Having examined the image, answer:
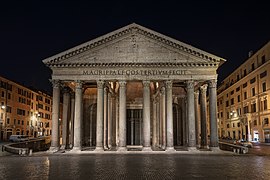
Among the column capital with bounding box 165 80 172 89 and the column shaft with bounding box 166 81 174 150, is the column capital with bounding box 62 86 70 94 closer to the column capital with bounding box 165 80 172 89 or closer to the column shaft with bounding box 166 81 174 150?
the column capital with bounding box 165 80 172 89

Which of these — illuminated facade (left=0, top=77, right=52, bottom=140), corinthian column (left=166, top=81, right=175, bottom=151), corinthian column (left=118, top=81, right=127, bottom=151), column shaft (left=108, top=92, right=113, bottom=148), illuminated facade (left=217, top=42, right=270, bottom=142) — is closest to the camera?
corinthian column (left=118, top=81, right=127, bottom=151)

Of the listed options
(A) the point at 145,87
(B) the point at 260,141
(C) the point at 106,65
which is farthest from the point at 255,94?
(C) the point at 106,65

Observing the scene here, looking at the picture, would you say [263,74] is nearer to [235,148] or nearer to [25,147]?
[235,148]

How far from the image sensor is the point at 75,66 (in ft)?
112

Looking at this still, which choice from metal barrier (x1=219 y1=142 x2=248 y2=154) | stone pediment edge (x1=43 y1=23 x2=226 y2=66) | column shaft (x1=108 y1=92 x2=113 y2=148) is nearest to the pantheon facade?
stone pediment edge (x1=43 y1=23 x2=226 y2=66)

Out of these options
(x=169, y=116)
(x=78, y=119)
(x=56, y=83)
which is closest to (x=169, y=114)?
(x=169, y=116)

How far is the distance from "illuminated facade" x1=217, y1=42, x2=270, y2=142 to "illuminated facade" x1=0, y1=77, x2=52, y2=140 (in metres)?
44.8

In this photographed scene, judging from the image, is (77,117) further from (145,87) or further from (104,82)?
(145,87)

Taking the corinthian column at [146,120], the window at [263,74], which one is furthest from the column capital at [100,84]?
the window at [263,74]

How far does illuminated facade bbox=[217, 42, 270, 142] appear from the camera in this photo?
5022cm

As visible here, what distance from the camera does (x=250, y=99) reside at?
189 ft

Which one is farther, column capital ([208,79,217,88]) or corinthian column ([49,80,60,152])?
column capital ([208,79,217,88])

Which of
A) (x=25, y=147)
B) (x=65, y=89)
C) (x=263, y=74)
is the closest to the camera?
(x=65, y=89)

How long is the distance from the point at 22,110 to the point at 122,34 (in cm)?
4627
